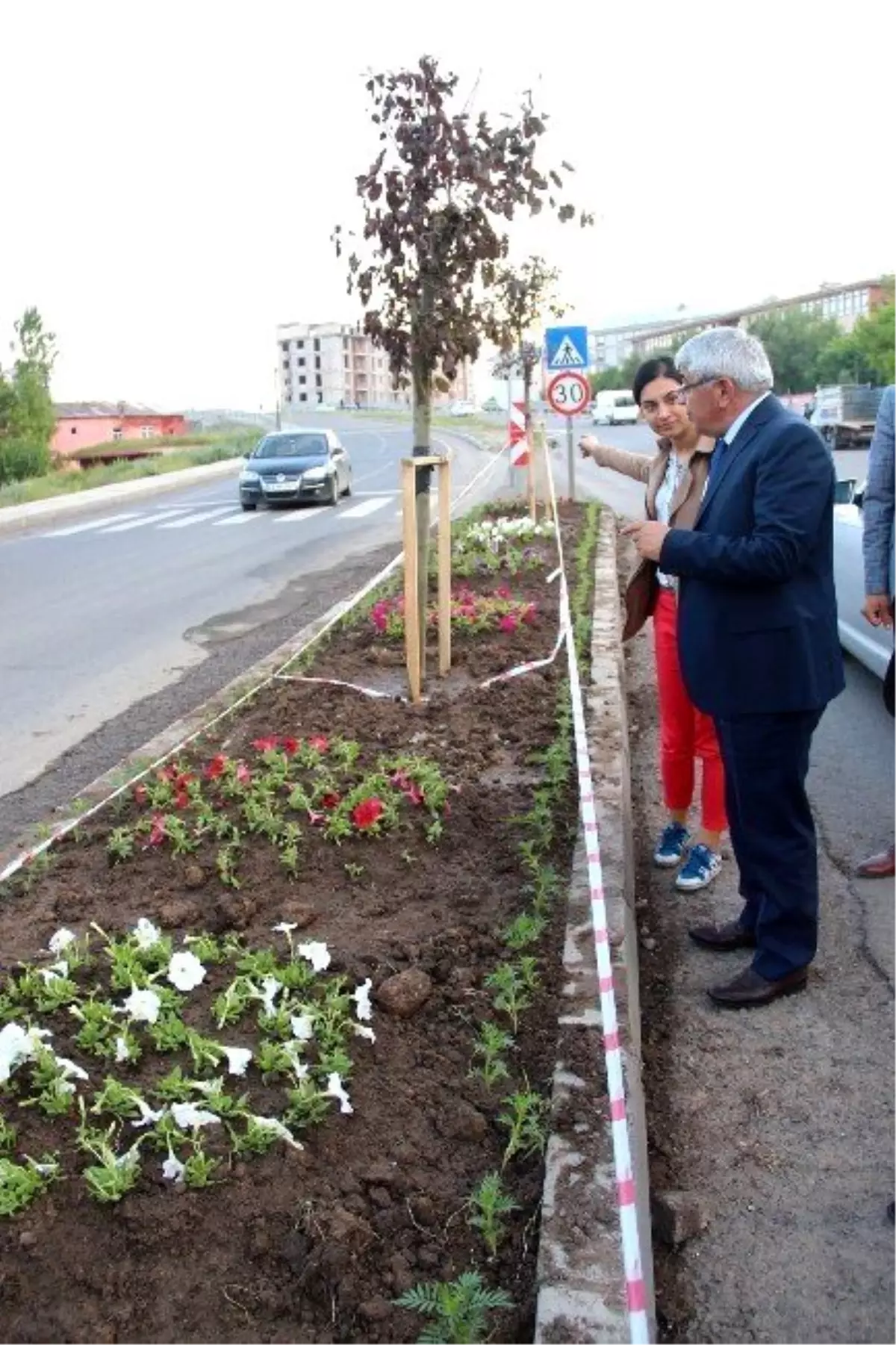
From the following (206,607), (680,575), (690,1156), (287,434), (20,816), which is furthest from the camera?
(287,434)

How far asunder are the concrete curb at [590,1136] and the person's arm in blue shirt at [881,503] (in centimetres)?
137

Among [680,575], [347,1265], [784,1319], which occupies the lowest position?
[784,1319]

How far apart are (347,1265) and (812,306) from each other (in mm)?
115154

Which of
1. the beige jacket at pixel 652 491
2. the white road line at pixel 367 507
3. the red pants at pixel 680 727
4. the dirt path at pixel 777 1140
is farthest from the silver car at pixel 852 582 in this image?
the white road line at pixel 367 507

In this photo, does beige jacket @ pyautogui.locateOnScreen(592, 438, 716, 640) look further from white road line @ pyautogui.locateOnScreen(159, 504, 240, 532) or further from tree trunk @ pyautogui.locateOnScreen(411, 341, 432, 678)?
white road line @ pyautogui.locateOnScreen(159, 504, 240, 532)

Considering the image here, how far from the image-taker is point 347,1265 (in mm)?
2355

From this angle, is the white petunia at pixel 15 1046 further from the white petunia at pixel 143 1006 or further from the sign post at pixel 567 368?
the sign post at pixel 567 368

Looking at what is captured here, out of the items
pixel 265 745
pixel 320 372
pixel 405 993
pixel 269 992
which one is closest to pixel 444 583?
pixel 265 745

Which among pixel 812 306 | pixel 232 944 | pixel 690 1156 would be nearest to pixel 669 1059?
pixel 690 1156

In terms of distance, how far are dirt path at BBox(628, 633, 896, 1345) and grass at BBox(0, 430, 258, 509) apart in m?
26.0

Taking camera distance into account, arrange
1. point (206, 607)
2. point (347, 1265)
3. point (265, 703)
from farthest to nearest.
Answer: point (206, 607) < point (265, 703) < point (347, 1265)

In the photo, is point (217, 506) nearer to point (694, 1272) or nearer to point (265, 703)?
point (265, 703)

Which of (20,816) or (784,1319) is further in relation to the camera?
(20,816)

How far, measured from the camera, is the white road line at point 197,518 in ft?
71.4
